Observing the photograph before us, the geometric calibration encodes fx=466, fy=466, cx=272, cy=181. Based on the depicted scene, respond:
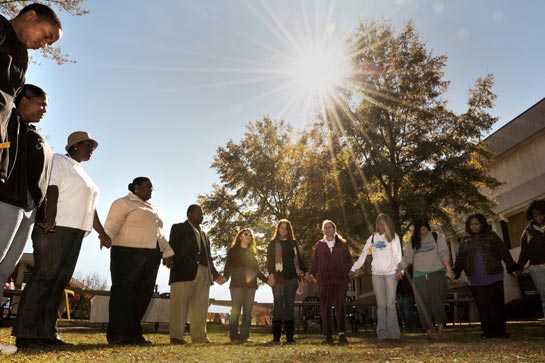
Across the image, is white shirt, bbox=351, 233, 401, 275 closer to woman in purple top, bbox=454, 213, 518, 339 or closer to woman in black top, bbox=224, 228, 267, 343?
woman in purple top, bbox=454, 213, 518, 339

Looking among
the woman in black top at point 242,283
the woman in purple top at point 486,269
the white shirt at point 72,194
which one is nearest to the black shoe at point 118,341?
the white shirt at point 72,194

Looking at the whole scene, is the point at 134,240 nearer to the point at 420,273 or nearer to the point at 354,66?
the point at 420,273

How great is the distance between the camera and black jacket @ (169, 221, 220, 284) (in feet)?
23.8

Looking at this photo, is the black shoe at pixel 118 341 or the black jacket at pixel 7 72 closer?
the black jacket at pixel 7 72

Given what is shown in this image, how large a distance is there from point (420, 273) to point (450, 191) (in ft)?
31.6

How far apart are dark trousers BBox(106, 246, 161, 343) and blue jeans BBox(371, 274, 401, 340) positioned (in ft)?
13.4

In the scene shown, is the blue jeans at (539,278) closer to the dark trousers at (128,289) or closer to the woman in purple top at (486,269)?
the woman in purple top at (486,269)

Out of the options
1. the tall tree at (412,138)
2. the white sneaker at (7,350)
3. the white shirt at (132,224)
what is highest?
the tall tree at (412,138)

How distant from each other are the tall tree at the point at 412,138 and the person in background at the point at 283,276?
10.1m

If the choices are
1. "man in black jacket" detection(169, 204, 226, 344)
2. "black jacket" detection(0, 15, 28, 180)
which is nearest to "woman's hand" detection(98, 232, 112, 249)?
"man in black jacket" detection(169, 204, 226, 344)

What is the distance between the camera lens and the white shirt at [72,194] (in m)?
5.23

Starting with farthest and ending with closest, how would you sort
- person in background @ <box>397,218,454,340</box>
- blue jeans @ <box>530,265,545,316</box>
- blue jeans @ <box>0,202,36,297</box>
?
person in background @ <box>397,218,454,340</box>
blue jeans @ <box>530,265,545,316</box>
blue jeans @ <box>0,202,36,297</box>

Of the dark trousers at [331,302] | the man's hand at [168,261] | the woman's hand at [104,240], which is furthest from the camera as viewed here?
the dark trousers at [331,302]

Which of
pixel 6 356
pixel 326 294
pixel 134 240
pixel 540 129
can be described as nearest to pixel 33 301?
pixel 6 356
